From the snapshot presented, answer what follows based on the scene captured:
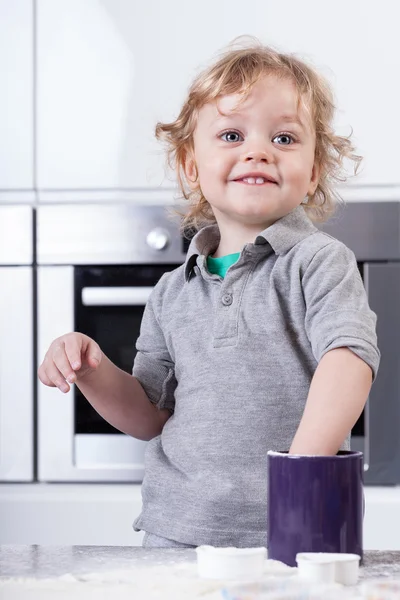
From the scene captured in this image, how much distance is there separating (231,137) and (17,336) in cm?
79

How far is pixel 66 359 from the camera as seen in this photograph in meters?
0.87

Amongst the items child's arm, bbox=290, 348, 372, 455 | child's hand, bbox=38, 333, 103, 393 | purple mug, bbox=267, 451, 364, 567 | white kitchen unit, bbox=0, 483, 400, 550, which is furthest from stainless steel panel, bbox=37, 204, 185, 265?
purple mug, bbox=267, 451, 364, 567

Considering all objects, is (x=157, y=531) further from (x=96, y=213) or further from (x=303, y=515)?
(x=96, y=213)

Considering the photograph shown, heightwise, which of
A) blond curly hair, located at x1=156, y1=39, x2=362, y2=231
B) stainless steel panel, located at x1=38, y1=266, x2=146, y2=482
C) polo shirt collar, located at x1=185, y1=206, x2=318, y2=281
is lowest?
stainless steel panel, located at x1=38, y1=266, x2=146, y2=482

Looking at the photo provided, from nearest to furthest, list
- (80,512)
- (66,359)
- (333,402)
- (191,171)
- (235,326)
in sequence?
(333,402) → (66,359) → (235,326) → (191,171) → (80,512)

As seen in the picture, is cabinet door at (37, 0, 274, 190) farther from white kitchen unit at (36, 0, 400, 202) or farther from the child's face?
the child's face

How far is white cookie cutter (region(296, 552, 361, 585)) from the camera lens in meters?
0.57

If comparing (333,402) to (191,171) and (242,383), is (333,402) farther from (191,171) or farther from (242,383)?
(191,171)

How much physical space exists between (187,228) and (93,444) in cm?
43

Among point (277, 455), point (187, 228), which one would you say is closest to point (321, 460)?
point (277, 455)

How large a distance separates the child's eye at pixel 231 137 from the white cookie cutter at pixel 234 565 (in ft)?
1.87

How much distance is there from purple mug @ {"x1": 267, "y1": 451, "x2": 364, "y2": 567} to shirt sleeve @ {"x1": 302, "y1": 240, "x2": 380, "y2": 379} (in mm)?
173

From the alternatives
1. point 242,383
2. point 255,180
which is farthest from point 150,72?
point 242,383

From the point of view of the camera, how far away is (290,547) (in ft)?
2.03
